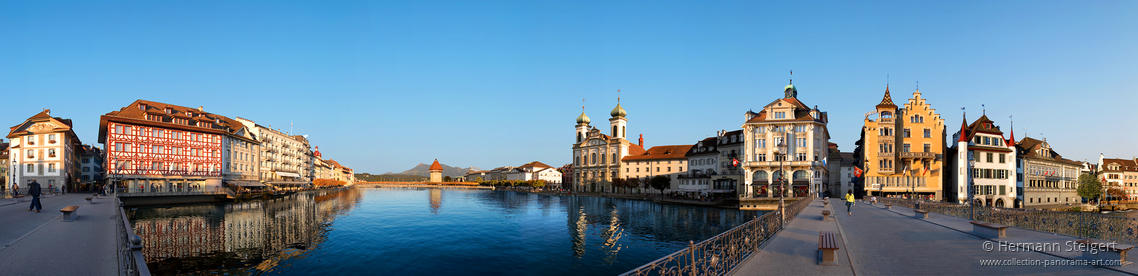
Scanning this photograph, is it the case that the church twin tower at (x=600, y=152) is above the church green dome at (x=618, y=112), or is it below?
below

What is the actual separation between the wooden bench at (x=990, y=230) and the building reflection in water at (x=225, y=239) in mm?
27644

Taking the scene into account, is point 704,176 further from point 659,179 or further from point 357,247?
point 357,247

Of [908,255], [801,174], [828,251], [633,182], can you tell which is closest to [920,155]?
[801,174]

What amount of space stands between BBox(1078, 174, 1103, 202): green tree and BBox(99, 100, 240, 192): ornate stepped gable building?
124m

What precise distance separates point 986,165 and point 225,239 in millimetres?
80035

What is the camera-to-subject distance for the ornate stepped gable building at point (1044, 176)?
65125mm

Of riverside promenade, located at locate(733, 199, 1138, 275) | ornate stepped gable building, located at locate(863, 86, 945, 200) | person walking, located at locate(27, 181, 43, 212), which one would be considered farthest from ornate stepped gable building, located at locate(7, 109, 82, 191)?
ornate stepped gable building, located at locate(863, 86, 945, 200)

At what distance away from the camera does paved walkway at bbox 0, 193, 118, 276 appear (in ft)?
34.8

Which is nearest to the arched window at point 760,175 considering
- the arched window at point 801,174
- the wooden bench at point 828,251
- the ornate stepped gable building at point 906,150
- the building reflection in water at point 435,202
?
the arched window at point 801,174

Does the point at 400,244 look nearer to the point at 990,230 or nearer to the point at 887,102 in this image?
the point at 990,230

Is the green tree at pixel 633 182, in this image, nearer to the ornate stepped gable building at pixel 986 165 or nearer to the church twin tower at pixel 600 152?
the church twin tower at pixel 600 152

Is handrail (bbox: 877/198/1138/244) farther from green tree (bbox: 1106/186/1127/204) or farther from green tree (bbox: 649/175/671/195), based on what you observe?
green tree (bbox: 1106/186/1127/204)

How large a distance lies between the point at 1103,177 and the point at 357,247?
119 meters

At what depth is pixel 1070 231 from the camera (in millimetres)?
17984
